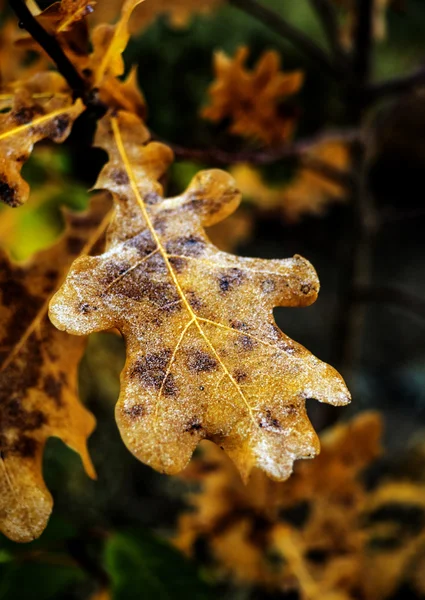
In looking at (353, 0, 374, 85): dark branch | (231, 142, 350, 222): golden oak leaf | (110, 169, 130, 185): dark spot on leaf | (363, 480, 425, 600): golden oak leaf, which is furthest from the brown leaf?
(231, 142, 350, 222): golden oak leaf

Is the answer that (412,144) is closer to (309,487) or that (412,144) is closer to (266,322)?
(309,487)

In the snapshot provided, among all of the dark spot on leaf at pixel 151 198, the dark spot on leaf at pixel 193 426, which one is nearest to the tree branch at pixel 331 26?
the dark spot on leaf at pixel 151 198

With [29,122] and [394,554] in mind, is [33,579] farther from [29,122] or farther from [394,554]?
[394,554]

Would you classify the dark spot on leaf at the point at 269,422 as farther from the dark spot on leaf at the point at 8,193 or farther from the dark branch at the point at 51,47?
the dark branch at the point at 51,47

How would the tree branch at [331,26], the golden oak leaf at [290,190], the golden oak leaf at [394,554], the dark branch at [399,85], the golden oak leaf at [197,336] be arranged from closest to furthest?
the golden oak leaf at [197,336], the dark branch at [399,85], the tree branch at [331,26], the golden oak leaf at [394,554], the golden oak leaf at [290,190]

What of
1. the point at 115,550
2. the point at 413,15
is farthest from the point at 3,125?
the point at 413,15

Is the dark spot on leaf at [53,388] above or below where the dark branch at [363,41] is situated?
above

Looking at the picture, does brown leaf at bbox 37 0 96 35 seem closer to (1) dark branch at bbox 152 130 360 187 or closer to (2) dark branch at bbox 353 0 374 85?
A: (1) dark branch at bbox 152 130 360 187
